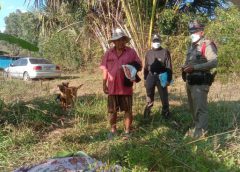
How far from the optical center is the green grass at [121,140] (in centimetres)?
392

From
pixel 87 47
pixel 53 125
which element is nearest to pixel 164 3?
pixel 87 47

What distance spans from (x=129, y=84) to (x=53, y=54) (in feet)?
60.4

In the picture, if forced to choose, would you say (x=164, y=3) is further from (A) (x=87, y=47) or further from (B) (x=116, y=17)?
(A) (x=87, y=47)

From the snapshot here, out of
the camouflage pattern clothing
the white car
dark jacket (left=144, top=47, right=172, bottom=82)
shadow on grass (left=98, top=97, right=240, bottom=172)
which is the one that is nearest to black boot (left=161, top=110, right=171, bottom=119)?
dark jacket (left=144, top=47, right=172, bottom=82)

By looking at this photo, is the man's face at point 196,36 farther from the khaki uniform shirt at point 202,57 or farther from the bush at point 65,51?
the bush at point 65,51

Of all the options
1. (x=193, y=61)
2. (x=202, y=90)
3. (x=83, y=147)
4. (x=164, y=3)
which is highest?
(x=164, y=3)

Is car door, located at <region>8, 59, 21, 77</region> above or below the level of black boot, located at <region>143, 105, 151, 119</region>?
above

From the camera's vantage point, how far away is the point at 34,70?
57.7 ft

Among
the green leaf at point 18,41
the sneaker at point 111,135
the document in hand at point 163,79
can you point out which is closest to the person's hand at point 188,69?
the sneaker at point 111,135

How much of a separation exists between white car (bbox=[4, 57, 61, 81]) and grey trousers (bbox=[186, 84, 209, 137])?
1316cm

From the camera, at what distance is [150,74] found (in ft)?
22.3

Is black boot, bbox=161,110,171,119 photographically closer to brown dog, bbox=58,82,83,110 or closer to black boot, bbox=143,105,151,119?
black boot, bbox=143,105,151,119

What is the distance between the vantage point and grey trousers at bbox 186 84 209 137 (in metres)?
5.18

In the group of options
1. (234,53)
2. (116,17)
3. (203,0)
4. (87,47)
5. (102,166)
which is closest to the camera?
(102,166)
